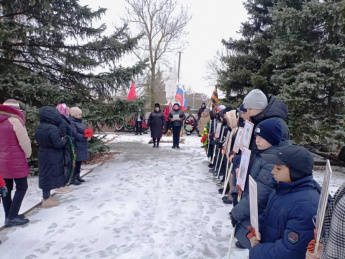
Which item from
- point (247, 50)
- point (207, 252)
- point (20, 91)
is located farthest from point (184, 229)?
point (247, 50)

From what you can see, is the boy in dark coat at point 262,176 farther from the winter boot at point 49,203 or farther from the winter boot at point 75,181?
the winter boot at point 75,181

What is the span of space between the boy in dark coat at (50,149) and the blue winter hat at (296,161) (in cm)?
403

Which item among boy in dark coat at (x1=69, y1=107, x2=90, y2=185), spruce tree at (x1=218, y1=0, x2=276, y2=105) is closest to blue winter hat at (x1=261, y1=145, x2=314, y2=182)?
boy in dark coat at (x1=69, y1=107, x2=90, y2=185)

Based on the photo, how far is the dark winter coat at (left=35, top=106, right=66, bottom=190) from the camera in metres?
4.75

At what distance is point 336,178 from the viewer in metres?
7.58

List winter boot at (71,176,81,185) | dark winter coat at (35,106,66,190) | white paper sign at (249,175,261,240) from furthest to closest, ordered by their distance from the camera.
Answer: winter boot at (71,176,81,185) → dark winter coat at (35,106,66,190) → white paper sign at (249,175,261,240)

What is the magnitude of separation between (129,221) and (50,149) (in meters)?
1.92

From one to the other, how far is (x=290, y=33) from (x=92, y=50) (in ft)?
20.6

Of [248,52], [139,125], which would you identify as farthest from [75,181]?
[139,125]

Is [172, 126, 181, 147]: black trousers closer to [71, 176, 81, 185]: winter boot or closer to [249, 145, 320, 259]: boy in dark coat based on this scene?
[71, 176, 81, 185]: winter boot

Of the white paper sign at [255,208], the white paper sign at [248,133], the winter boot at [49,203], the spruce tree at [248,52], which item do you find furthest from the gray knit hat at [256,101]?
the spruce tree at [248,52]

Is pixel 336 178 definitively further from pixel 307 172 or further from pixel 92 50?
pixel 92 50

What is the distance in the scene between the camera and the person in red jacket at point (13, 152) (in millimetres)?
4066

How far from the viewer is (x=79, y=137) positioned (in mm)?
6398
